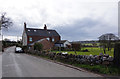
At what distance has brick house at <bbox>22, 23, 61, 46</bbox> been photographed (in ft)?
167

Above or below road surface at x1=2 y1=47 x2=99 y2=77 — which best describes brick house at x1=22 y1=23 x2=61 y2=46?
above

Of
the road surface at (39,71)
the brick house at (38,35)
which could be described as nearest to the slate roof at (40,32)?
the brick house at (38,35)

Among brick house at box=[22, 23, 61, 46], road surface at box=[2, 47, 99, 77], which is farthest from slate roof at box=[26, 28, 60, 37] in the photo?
road surface at box=[2, 47, 99, 77]

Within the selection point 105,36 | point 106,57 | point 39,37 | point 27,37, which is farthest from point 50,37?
point 106,57

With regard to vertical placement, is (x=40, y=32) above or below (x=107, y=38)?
above

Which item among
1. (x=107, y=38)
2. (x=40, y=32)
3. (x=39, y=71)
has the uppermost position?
(x=40, y=32)

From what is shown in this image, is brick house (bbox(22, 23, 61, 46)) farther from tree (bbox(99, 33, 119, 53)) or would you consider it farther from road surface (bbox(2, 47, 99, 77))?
road surface (bbox(2, 47, 99, 77))

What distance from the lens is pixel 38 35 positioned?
52.7m

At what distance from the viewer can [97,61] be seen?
415 inches

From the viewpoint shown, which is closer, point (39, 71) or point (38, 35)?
point (39, 71)

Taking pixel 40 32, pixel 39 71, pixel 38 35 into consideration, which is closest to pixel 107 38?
pixel 39 71

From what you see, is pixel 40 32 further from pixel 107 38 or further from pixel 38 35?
pixel 107 38

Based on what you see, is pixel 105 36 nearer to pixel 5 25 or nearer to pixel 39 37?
pixel 5 25

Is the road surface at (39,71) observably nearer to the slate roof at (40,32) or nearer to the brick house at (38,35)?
the brick house at (38,35)
